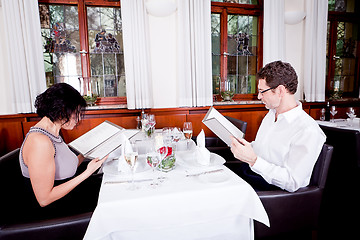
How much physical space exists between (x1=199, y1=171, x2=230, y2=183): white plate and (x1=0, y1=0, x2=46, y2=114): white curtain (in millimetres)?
2944

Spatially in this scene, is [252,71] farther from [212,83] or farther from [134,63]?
[134,63]

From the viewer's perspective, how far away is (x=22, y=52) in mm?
2945

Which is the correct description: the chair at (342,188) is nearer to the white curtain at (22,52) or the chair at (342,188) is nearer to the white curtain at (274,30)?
the white curtain at (274,30)

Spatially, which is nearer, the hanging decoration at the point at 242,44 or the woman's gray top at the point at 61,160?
the woman's gray top at the point at 61,160

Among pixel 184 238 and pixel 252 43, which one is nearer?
pixel 184 238

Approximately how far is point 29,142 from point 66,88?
0.35 m

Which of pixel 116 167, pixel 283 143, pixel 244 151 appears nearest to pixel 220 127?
pixel 244 151

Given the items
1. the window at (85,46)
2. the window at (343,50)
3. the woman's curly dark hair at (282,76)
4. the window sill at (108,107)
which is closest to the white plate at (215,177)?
the woman's curly dark hair at (282,76)

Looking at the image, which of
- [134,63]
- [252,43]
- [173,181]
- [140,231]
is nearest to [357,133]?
[173,181]

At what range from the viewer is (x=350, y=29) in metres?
4.36

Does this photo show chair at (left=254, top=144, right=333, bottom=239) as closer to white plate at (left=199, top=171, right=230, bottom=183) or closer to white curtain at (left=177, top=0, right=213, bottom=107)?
white plate at (left=199, top=171, right=230, bottom=183)

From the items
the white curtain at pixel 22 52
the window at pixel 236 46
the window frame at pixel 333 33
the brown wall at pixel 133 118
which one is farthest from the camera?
the window frame at pixel 333 33

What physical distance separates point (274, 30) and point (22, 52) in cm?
385

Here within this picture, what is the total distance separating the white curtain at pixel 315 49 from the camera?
12.5ft
